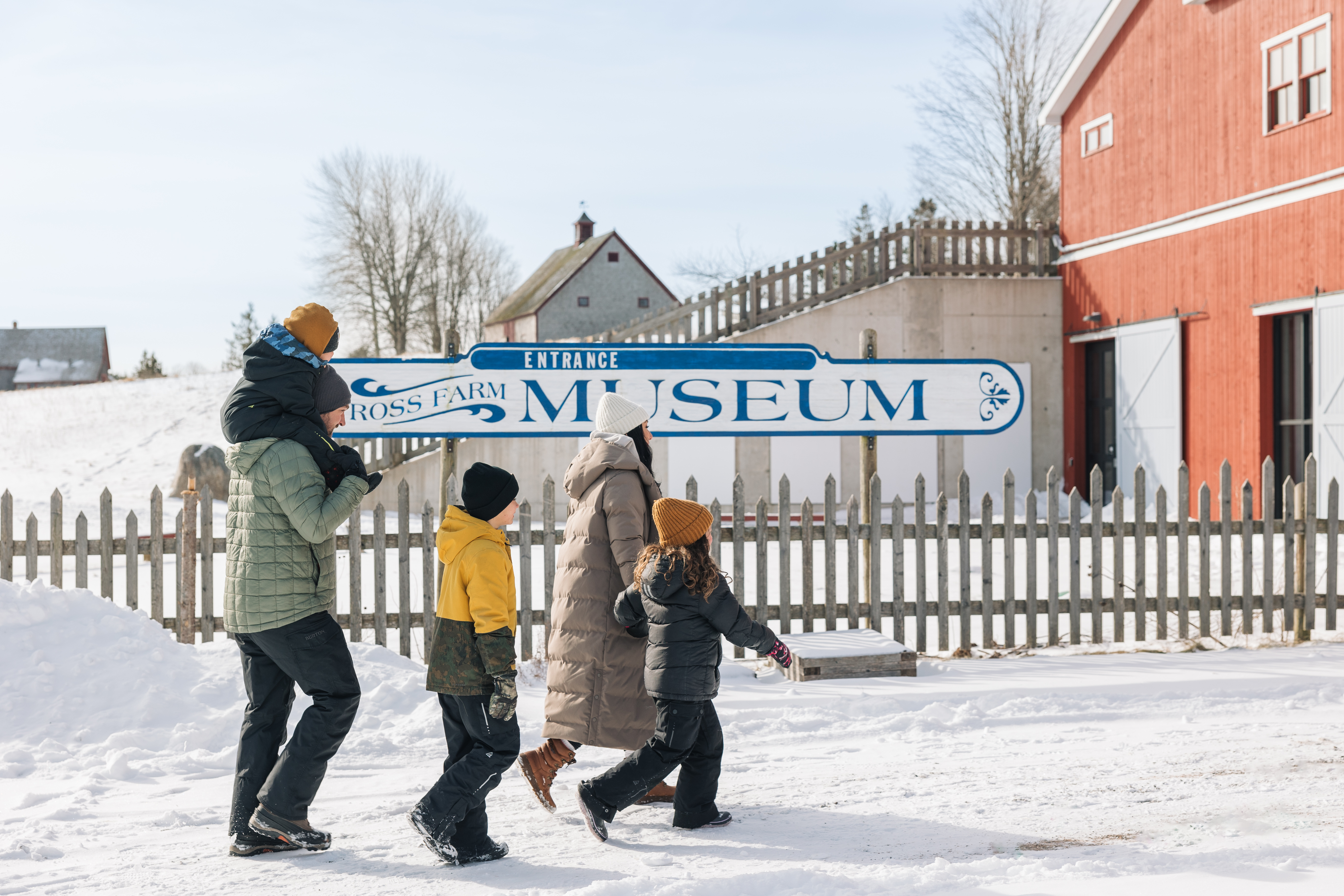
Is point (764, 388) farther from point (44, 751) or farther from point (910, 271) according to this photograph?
point (910, 271)

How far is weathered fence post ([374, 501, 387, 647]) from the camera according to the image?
7055mm

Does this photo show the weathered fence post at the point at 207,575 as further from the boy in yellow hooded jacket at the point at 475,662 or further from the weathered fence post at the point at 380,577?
the boy in yellow hooded jacket at the point at 475,662

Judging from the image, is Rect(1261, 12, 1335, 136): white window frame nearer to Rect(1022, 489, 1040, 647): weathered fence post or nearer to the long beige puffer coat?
Rect(1022, 489, 1040, 647): weathered fence post

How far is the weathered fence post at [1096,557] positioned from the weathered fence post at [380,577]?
481 cm

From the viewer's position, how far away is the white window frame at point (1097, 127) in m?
18.9

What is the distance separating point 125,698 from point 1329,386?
14.3m

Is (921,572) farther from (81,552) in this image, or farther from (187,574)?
(81,552)

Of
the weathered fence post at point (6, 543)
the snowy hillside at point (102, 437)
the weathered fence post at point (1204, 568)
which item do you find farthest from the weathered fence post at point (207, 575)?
the snowy hillside at point (102, 437)

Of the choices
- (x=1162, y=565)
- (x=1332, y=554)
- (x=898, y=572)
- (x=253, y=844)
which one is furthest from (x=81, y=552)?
(x=1332, y=554)

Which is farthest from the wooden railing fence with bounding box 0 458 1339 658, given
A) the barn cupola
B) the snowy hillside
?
the barn cupola

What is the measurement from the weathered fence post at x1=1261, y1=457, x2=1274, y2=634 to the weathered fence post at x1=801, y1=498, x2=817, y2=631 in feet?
10.4

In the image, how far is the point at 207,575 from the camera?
7.13 metres

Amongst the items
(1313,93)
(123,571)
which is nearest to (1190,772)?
(123,571)

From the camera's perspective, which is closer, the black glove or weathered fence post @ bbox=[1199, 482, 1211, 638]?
the black glove
